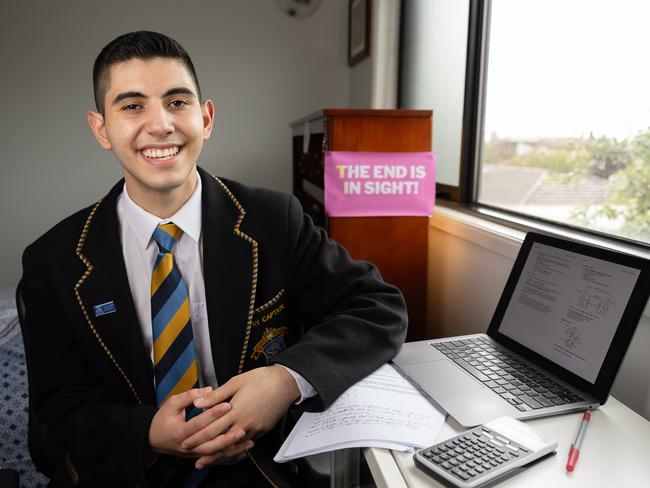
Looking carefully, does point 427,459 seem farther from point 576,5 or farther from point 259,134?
point 259,134

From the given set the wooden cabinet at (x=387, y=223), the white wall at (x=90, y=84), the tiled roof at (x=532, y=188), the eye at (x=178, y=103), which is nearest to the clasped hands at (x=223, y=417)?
the eye at (x=178, y=103)

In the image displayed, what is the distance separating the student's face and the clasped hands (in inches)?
16.7

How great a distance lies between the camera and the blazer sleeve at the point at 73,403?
35.1 inches

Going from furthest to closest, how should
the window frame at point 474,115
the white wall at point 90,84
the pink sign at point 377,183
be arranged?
the white wall at point 90,84
the window frame at point 474,115
the pink sign at point 377,183

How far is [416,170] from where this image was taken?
1.64m

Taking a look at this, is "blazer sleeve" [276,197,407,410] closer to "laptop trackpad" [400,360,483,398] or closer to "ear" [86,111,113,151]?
"laptop trackpad" [400,360,483,398]

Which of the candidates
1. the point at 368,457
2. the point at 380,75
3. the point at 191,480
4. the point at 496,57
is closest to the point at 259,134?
the point at 380,75

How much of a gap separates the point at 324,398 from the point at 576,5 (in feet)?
3.98

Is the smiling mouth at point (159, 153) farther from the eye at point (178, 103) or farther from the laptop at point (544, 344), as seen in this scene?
the laptop at point (544, 344)

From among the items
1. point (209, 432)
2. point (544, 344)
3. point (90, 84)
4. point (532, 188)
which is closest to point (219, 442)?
point (209, 432)

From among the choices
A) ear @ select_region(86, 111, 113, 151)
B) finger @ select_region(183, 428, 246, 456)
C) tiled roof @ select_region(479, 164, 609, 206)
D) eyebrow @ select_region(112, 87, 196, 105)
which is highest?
eyebrow @ select_region(112, 87, 196, 105)

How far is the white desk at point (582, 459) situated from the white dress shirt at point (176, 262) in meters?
0.47

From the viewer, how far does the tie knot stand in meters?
1.06

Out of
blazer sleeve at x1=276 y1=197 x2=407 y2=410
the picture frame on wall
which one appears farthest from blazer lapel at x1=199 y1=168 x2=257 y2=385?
the picture frame on wall
